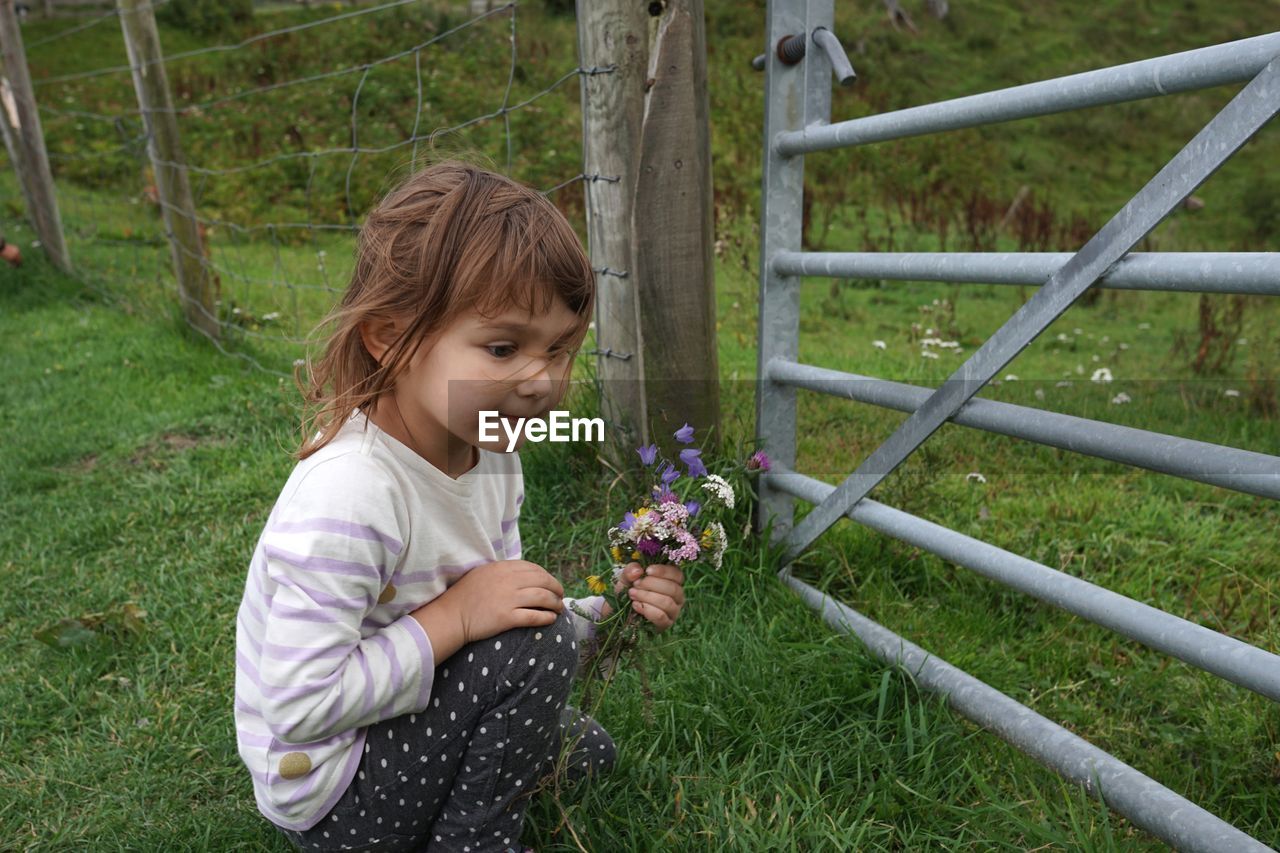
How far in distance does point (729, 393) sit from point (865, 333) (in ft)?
8.06

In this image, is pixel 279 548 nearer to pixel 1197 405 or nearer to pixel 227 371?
pixel 227 371

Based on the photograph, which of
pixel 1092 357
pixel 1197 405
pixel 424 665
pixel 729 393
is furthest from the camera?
pixel 1092 357

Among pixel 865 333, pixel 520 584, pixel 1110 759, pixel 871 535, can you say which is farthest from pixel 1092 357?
pixel 520 584

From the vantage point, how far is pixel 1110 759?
5.29 feet

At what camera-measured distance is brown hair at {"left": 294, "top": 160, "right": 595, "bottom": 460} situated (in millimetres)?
1322

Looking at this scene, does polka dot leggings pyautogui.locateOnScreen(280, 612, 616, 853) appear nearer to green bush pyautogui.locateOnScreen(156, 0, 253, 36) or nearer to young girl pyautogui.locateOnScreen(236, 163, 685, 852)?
young girl pyautogui.locateOnScreen(236, 163, 685, 852)

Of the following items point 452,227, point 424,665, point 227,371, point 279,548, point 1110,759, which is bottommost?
point 227,371

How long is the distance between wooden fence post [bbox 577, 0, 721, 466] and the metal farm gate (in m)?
0.16

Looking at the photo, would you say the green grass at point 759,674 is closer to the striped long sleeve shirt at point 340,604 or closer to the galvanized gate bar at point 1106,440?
the striped long sleeve shirt at point 340,604

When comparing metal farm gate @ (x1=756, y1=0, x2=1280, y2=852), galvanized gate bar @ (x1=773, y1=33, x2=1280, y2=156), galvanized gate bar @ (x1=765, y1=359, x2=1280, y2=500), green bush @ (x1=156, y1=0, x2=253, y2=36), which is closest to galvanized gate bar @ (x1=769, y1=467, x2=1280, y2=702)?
metal farm gate @ (x1=756, y1=0, x2=1280, y2=852)

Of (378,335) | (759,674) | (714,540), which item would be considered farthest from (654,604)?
(759,674)

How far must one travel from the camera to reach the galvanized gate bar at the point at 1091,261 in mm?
1318

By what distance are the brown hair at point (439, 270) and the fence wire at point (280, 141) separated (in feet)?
10.9

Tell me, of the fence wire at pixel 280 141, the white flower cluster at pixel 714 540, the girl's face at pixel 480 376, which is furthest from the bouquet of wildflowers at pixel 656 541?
the fence wire at pixel 280 141
